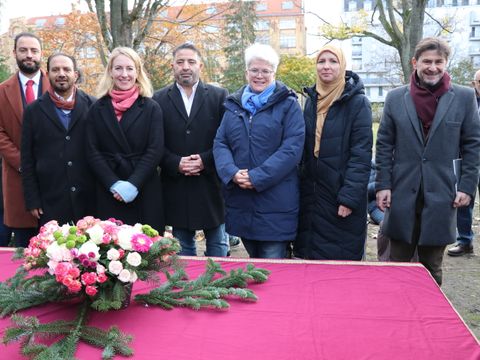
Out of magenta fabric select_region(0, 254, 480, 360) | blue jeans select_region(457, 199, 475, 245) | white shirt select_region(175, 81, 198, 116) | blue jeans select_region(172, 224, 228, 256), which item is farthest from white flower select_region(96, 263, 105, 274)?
blue jeans select_region(457, 199, 475, 245)

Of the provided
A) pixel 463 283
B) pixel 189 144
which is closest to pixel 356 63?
pixel 463 283

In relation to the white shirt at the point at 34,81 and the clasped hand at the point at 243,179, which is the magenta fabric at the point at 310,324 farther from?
the white shirt at the point at 34,81

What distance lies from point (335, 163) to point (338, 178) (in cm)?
11

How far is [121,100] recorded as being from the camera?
3820 mm

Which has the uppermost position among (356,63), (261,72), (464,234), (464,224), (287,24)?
(287,24)

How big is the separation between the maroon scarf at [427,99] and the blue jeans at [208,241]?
1803 mm

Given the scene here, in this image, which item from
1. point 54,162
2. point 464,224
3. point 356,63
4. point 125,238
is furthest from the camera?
point 356,63

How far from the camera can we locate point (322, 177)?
11.7 feet

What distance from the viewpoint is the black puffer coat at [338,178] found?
350 cm

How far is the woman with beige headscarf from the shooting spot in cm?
350

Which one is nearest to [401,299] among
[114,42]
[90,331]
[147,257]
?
A: [147,257]

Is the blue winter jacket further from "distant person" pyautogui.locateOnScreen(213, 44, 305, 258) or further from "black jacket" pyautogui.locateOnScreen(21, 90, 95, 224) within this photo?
"black jacket" pyautogui.locateOnScreen(21, 90, 95, 224)

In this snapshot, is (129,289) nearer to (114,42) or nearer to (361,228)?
(361,228)

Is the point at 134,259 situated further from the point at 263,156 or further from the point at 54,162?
the point at 54,162
